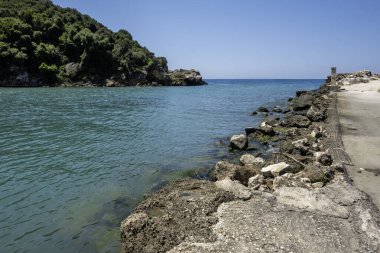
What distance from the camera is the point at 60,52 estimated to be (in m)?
94.9

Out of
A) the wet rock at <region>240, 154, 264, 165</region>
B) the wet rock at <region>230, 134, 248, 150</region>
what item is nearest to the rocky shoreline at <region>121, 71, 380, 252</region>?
the wet rock at <region>240, 154, 264, 165</region>

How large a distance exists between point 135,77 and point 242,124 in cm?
→ 7743

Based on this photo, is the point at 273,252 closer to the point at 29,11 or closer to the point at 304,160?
the point at 304,160

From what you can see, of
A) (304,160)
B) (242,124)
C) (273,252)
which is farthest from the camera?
(242,124)

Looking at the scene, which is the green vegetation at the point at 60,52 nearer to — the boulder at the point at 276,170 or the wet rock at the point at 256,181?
the boulder at the point at 276,170

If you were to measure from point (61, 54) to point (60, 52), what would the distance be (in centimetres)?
119

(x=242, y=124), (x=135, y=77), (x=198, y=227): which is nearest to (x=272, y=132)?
(x=242, y=124)

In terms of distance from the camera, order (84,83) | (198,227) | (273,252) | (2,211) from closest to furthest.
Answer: (273,252) → (198,227) → (2,211) → (84,83)

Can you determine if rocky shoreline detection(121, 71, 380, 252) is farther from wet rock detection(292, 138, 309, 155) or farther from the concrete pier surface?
wet rock detection(292, 138, 309, 155)

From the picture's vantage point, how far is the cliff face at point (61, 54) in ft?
271

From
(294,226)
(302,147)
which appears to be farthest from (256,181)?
(302,147)

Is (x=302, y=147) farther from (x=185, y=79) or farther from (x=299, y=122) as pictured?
(x=185, y=79)

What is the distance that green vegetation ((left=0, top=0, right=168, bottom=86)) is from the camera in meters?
84.1

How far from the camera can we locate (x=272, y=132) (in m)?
22.1
